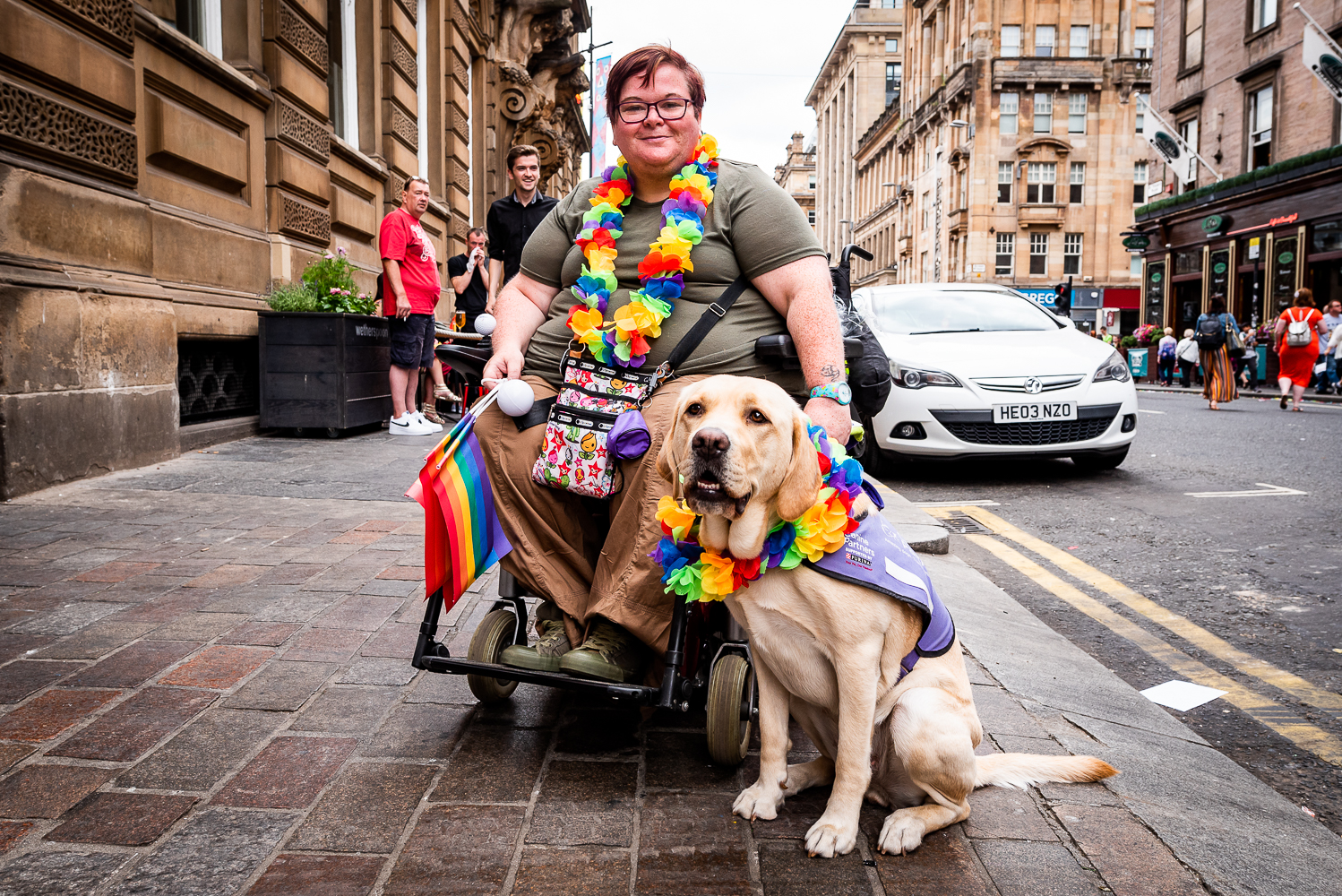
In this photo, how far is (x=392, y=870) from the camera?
6.32 ft

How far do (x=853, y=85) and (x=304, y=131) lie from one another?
8943cm

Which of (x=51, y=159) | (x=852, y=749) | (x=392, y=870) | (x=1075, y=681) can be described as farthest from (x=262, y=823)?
(x=51, y=159)

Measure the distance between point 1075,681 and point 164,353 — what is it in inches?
242

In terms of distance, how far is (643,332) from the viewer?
9.11 ft

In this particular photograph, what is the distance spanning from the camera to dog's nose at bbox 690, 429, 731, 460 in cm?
205

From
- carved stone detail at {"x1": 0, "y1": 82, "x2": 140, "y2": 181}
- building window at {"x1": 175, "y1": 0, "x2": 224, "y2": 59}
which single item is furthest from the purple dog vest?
building window at {"x1": 175, "y1": 0, "x2": 224, "y2": 59}

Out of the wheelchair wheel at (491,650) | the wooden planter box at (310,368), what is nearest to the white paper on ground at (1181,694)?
the wheelchair wheel at (491,650)

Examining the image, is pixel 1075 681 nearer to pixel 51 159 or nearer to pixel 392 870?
pixel 392 870

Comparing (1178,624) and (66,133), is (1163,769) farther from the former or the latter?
(66,133)

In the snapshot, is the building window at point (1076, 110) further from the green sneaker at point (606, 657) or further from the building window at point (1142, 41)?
the green sneaker at point (606, 657)

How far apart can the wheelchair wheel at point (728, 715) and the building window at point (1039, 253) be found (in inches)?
2242

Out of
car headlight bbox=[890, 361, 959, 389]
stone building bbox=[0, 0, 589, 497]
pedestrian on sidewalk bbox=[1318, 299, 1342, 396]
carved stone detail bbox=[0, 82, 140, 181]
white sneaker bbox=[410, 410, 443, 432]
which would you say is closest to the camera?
carved stone detail bbox=[0, 82, 140, 181]

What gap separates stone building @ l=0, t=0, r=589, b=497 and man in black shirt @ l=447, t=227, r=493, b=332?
4.54 ft

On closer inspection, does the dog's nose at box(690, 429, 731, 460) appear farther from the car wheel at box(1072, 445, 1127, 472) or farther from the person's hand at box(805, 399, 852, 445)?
the car wheel at box(1072, 445, 1127, 472)
